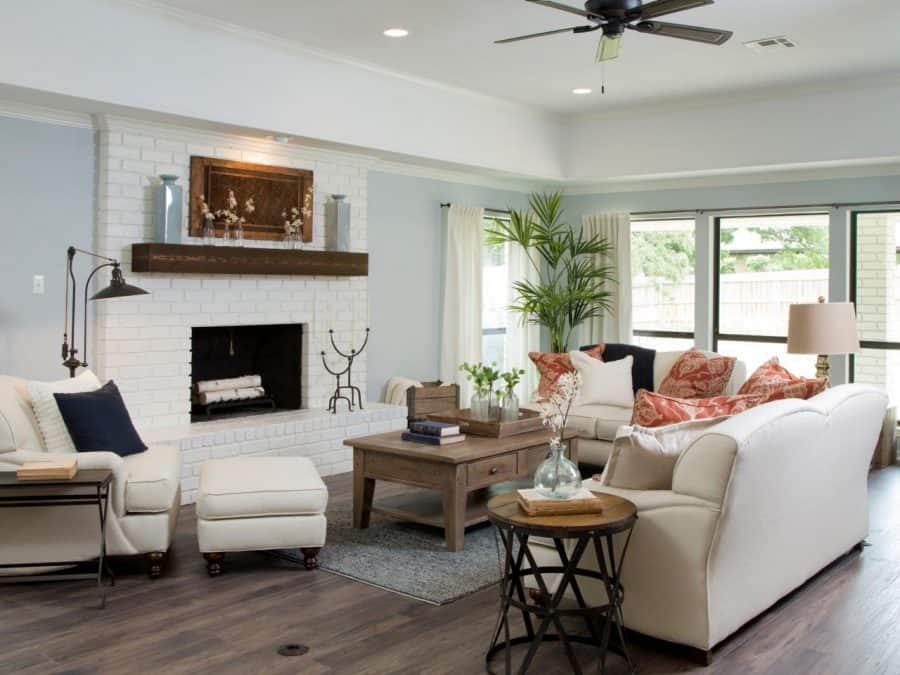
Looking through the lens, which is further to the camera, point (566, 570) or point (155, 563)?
point (155, 563)

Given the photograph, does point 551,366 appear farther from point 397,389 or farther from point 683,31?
point 683,31

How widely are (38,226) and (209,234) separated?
44.8 inches

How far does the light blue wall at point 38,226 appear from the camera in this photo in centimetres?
541

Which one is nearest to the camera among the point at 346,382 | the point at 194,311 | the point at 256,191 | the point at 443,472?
the point at 443,472

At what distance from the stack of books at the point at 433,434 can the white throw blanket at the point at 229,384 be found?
6.85ft

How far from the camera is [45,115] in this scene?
5.53 meters

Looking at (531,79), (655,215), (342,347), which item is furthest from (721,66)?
(342,347)

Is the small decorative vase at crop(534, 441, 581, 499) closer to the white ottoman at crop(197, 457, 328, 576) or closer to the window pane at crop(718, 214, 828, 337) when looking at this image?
the white ottoman at crop(197, 457, 328, 576)

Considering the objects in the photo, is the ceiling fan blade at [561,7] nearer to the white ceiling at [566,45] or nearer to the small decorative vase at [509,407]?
the white ceiling at [566,45]

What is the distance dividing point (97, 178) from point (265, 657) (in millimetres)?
3572

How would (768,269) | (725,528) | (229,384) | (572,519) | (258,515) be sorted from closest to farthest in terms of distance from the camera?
(572,519) → (725,528) → (258,515) → (229,384) → (768,269)

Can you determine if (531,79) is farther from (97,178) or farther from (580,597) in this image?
(580,597)

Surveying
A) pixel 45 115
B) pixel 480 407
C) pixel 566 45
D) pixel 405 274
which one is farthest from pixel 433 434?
pixel 405 274

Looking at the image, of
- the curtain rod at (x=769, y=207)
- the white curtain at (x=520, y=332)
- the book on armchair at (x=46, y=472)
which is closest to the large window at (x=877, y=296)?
the curtain rod at (x=769, y=207)
